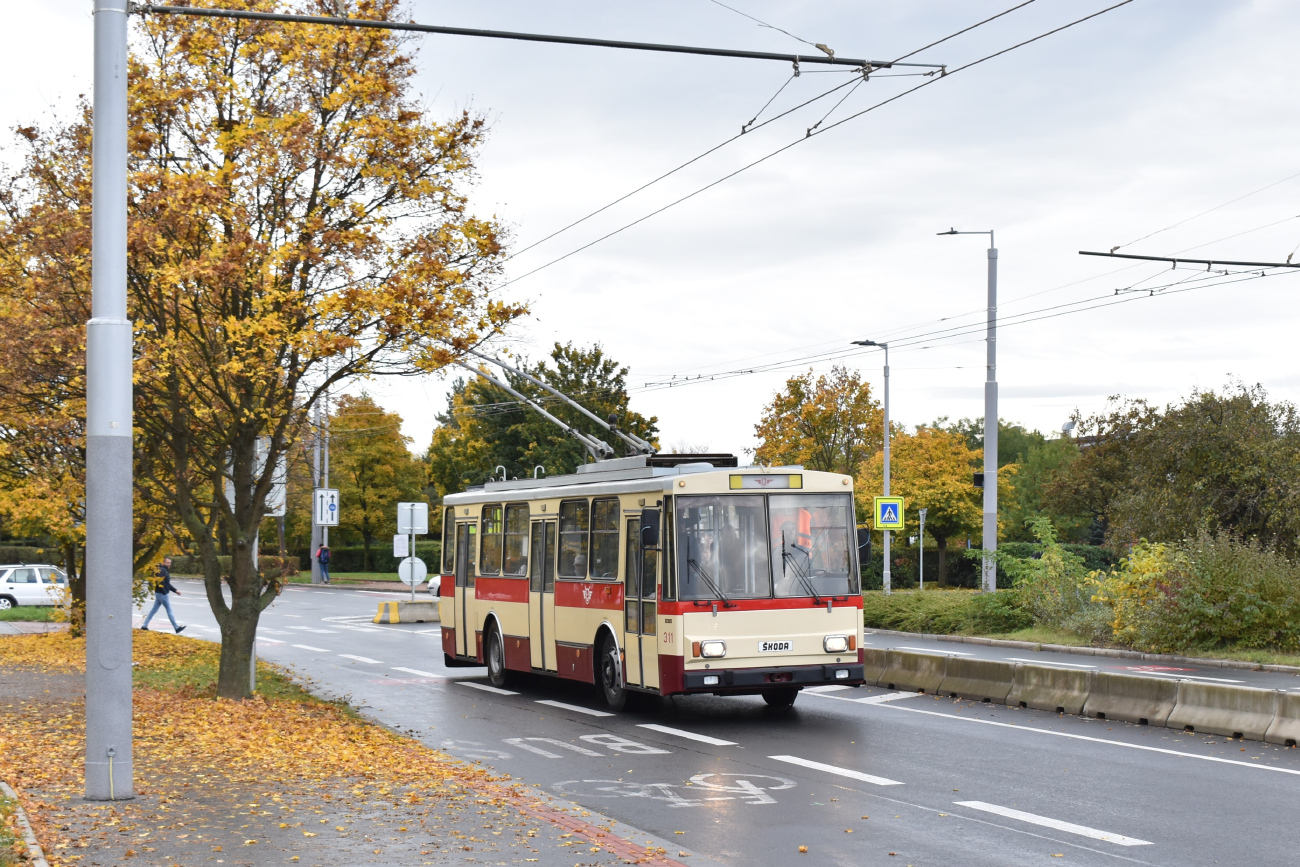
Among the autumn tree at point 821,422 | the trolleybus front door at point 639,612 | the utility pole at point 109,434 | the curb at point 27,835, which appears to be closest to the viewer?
the curb at point 27,835

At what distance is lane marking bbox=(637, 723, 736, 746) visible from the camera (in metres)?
14.0

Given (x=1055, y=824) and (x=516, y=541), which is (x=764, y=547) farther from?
(x=1055, y=824)

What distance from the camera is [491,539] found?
20.8m

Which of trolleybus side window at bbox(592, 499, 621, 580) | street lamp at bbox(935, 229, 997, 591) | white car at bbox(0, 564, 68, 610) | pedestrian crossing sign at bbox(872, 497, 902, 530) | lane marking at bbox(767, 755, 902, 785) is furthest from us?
white car at bbox(0, 564, 68, 610)

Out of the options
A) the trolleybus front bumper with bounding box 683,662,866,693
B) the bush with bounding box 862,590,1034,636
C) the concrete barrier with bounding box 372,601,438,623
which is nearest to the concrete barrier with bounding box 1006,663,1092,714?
the trolleybus front bumper with bounding box 683,662,866,693

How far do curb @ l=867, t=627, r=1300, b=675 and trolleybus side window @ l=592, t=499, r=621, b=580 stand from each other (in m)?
10.3

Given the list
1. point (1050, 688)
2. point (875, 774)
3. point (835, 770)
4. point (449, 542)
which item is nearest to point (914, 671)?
point (1050, 688)

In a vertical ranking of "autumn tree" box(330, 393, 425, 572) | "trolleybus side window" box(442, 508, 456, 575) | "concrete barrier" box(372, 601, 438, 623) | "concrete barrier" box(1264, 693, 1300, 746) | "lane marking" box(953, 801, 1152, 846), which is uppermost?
"autumn tree" box(330, 393, 425, 572)

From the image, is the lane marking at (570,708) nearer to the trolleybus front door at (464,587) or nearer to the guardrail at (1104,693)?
the trolleybus front door at (464,587)

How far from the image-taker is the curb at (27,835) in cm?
742

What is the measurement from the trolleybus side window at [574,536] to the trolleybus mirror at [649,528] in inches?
79.7

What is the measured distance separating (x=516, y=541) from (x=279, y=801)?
10.4 metres

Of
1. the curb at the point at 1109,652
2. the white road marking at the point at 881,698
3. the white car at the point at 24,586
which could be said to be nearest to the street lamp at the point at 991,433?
the curb at the point at 1109,652

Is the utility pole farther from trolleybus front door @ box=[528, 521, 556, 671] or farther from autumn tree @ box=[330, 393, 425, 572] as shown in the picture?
autumn tree @ box=[330, 393, 425, 572]
